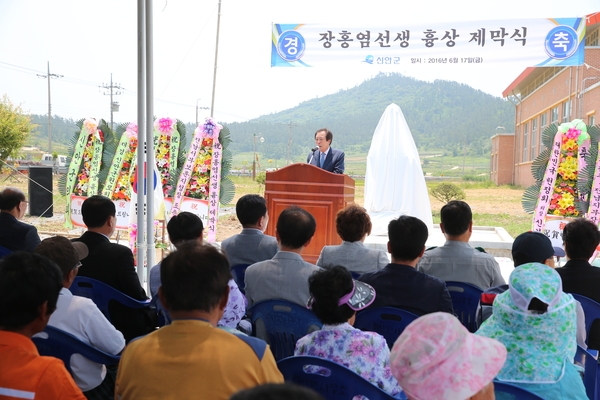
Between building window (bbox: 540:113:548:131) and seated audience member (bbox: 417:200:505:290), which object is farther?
building window (bbox: 540:113:548:131)

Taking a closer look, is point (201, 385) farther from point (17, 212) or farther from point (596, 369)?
point (17, 212)

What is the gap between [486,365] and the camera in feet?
3.79

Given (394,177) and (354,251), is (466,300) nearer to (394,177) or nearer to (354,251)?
(354,251)

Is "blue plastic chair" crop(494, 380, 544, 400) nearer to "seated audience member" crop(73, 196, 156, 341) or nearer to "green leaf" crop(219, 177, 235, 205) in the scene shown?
"seated audience member" crop(73, 196, 156, 341)

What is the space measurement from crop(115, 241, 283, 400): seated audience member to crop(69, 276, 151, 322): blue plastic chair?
117 cm

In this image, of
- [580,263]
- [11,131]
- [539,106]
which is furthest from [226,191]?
[539,106]

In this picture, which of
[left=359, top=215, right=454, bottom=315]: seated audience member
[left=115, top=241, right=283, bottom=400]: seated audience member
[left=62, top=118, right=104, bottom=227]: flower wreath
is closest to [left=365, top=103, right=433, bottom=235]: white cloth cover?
[left=62, top=118, right=104, bottom=227]: flower wreath

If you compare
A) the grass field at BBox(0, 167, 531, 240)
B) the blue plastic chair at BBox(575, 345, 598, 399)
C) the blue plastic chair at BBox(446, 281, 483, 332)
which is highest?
the blue plastic chair at BBox(446, 281, 483, 332)

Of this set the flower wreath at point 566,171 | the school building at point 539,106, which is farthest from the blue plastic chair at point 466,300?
the school building at point 539,106

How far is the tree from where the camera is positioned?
16.4 m

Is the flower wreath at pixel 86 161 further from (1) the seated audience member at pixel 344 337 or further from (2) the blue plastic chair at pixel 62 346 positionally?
(1) the seated audience member at pixel 344 337

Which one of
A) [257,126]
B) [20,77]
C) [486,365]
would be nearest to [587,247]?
[486,365]

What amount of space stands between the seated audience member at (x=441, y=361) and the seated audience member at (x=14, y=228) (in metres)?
2.90

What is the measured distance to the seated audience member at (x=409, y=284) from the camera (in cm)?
218
